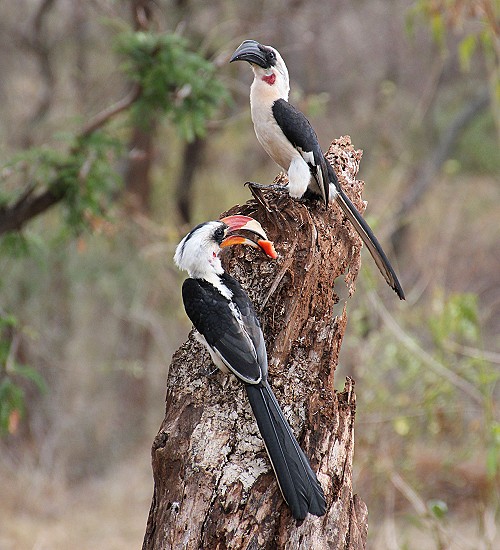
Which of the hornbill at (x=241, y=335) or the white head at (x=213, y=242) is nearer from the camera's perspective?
the hornbill at (x=241, y=335)

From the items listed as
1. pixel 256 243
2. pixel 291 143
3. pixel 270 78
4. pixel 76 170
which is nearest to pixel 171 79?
pixel 76 170

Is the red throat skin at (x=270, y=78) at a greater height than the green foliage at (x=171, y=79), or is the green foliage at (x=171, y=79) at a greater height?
the red throat skin at (x=270, y=78)

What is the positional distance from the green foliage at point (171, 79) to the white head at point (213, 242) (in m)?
1.63

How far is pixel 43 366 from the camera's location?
7.60 m

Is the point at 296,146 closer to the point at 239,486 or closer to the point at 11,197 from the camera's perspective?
the point at 239,486

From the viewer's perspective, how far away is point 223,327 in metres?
2.30

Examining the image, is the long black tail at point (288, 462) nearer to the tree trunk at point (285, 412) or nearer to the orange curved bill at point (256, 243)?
the tree trunk at point (285, 412)

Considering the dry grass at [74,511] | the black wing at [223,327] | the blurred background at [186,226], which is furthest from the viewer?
the dry grass at [74,511]

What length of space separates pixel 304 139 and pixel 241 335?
0.76 meters

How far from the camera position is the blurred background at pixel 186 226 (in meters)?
4.24

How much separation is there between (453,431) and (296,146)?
11.3 ft

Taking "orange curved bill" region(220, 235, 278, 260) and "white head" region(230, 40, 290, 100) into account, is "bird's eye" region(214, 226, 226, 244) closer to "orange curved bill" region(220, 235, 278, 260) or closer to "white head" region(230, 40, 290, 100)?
"orange curved bill" region(220, 235, 278, 260)

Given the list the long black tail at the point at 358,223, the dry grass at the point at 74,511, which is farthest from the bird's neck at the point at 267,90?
the dry grass at the point at 74,511

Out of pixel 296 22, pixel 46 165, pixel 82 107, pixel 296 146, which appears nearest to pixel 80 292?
pixel 82 107
